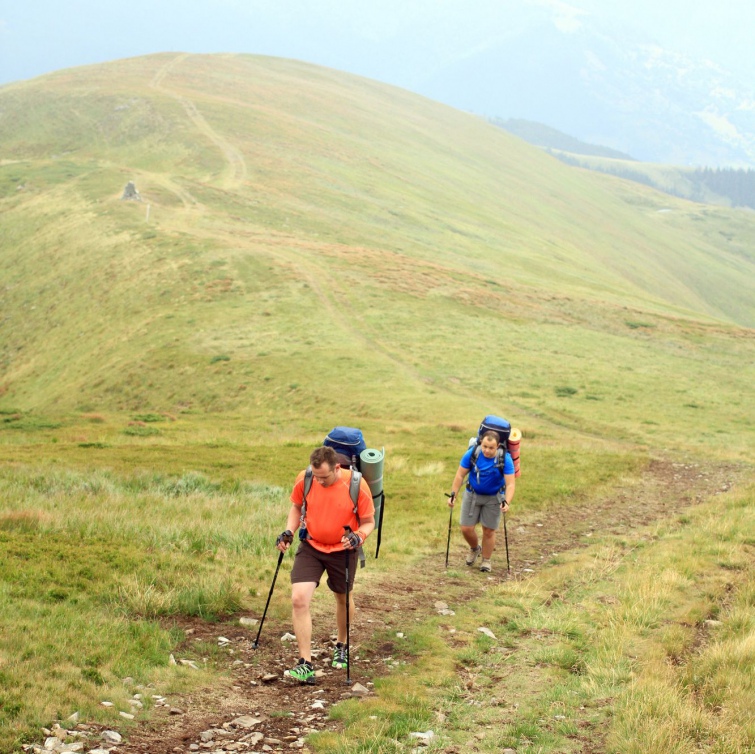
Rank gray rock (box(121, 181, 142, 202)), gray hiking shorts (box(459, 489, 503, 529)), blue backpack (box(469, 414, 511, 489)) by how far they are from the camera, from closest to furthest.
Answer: blue backpack (box(469, 414, 511, 489)), gray hiking shorts (box(459, 489, 503, 529)), gray rock (box(121, 181, 142, 202))

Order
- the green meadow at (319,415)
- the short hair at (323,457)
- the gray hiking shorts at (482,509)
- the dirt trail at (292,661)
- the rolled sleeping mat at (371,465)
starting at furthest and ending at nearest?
the gray hiking shorts at (482,509) → the rolled sleeping mat at (371,465) → the short hair at (323,457) → the green meadow at (319,415) → the dirt trail at (292,661)

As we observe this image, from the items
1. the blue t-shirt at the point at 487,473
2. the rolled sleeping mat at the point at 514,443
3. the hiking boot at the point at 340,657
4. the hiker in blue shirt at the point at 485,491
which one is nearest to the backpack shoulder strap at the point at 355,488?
the hiking boot at the point at 340,657

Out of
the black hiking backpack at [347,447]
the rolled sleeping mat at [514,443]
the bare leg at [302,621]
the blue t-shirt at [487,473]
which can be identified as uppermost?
the black hiking backpack at [347,447]

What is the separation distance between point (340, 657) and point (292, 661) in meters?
0.64

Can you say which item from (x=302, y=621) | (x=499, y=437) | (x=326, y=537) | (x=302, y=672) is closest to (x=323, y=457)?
(x=326, y=537)

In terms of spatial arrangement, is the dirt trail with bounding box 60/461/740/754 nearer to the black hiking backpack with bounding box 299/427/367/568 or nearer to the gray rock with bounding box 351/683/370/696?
the gray rock with bounding box 351/683/370/696

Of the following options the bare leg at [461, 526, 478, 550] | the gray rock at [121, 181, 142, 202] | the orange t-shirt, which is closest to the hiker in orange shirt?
the orange t-shirt

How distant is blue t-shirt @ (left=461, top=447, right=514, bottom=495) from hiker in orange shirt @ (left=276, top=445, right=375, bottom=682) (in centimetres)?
496

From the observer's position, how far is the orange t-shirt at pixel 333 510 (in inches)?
377

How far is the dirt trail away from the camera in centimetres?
768

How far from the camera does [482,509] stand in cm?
1470

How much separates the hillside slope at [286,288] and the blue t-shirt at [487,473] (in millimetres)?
22612

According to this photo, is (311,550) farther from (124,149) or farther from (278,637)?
(124,149)

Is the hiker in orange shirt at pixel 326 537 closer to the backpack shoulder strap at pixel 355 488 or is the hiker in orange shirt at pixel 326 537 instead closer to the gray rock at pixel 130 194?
the backpack shoulder strap at pixel 355 488
